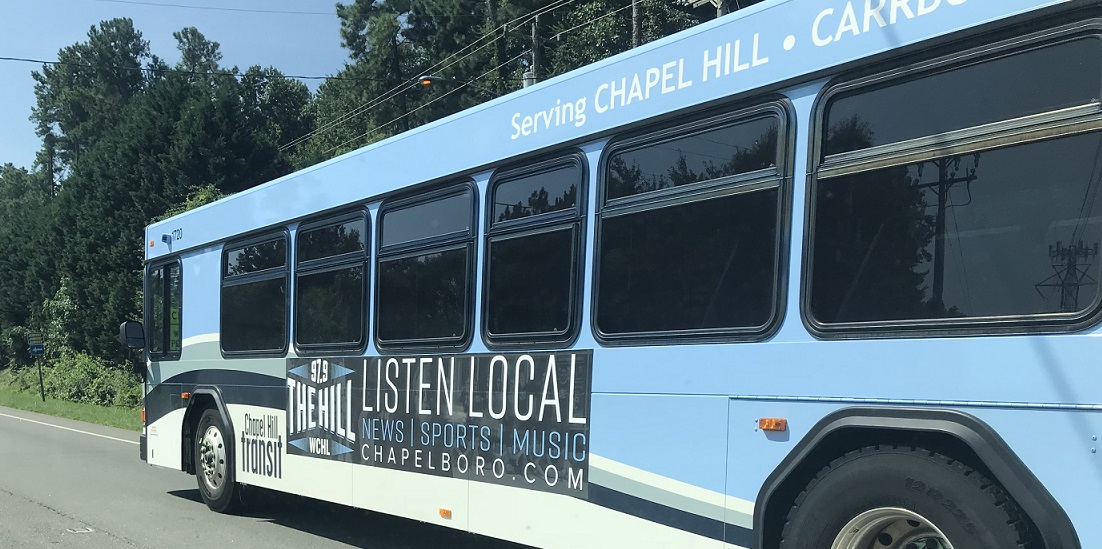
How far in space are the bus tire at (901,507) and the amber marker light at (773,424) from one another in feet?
0.84

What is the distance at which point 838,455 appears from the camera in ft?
13.4

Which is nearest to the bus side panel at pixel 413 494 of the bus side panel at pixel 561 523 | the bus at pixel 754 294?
the bus at pixel 754 294

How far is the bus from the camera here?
3.46 metres

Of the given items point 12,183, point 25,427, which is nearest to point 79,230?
point 25,427

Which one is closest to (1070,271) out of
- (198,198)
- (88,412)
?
(88,412)

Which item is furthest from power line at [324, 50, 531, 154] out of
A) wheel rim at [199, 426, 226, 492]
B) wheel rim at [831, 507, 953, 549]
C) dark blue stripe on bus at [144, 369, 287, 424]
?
wheel rim at [831, 507, 953, 549]

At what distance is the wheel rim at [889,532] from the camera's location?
3762mm

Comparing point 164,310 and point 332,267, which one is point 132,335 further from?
point 332,267

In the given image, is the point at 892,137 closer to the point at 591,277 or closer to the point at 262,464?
the point at 591,277

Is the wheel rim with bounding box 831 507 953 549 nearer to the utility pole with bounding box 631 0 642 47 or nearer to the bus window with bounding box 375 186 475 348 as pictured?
the bus window with bounding box 375 186 475 348

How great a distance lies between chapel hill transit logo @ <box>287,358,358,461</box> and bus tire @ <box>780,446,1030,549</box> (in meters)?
4.04

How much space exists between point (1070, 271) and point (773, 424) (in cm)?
140

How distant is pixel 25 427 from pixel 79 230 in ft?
65.2

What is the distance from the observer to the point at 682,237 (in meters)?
4.81
